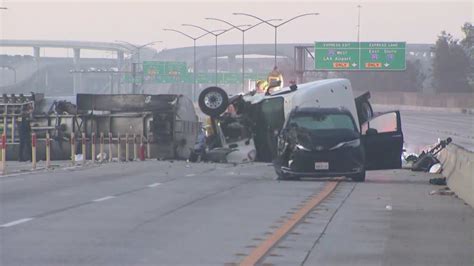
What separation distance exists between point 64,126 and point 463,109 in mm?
70493

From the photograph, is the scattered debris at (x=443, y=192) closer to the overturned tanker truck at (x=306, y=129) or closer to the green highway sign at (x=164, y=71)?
the overturned tanker truck at (x=306, y=129)

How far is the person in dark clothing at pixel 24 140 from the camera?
38500 millimetres

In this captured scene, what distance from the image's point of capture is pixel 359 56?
7438 centimetres

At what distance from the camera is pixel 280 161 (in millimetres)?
26188

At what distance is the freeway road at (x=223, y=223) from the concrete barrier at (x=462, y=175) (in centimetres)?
34

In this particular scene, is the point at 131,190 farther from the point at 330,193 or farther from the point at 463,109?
the point at 463,109

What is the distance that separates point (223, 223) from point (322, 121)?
11.2 m

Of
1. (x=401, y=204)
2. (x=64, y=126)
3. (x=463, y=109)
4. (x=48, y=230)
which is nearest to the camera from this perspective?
(x=48, y=230)

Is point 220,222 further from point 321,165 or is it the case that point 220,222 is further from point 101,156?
point 101,156

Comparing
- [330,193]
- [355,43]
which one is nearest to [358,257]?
[330,193]

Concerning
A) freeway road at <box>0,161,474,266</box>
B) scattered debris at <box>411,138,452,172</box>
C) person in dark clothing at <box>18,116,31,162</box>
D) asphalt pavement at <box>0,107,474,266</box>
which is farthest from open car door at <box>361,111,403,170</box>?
person in dark clothing at <box>18,116,31,162</box>

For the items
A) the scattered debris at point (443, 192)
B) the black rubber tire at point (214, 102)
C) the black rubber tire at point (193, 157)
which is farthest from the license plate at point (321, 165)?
the black rubber tire at point (193, 157)

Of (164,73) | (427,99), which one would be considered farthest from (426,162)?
(427,99)

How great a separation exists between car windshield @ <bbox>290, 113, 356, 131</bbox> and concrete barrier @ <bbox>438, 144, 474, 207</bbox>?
262 centimetres
